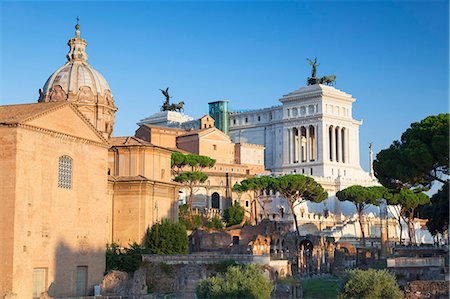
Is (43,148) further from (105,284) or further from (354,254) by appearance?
(354,254)

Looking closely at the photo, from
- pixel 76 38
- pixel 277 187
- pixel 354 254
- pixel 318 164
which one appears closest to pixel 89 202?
pixel 76 38

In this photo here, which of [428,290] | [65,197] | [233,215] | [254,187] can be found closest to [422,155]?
[428,290]

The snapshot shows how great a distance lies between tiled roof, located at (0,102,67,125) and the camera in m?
28.0

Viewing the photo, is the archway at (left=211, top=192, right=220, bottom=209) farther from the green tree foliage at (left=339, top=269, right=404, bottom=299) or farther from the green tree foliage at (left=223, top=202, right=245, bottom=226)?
the green tree foliage at (left=339, top=269, right=404, bottom=299)

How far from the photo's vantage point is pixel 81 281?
31.0 metres

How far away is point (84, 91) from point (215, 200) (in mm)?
20994

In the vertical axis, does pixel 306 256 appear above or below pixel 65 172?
below

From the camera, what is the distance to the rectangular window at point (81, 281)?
3061cm

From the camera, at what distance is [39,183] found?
2859cm

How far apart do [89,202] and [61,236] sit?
2.34 m

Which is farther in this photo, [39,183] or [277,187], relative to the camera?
[277,187]

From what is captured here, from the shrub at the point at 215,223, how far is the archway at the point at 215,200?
704cm

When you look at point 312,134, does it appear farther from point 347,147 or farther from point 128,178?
point 128,178

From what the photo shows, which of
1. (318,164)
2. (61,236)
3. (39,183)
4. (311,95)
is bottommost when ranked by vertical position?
(61,236)
